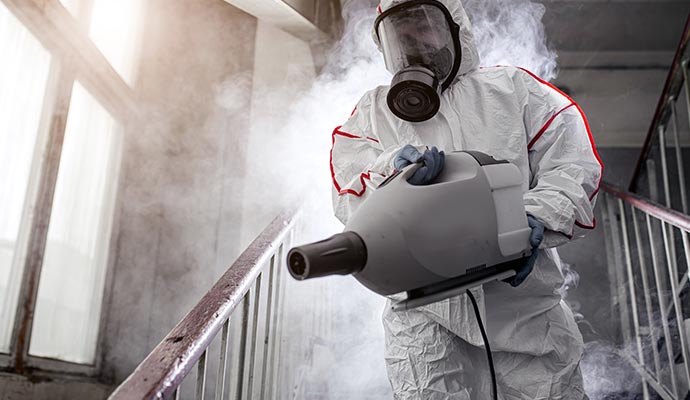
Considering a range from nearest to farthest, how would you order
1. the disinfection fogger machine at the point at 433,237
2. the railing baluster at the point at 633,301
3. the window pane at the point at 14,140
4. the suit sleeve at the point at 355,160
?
the disinfection fogger machine at the point at 433,237
the suit sleeve at the point at 355,160
the window pane at the point at 14,140
the railing baluster at the point at 633,301

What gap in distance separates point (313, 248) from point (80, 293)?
2.35m

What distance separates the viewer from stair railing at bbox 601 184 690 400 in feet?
6.88

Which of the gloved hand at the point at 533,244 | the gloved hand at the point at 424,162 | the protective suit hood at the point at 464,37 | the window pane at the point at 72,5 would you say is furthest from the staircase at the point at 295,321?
the window pane at the point at 72,5

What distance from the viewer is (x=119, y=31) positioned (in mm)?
3242

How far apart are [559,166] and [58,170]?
217cm

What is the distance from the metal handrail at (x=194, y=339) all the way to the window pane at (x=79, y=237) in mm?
1472

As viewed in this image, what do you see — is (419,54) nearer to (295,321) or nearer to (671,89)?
(295,321)

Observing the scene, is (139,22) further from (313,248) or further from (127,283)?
(313,248)

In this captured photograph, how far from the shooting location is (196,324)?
106 cm

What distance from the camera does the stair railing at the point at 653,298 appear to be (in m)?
2.10

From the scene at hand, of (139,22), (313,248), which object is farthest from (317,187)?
(313,248)

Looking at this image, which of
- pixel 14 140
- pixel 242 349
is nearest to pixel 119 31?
pixel 14 140

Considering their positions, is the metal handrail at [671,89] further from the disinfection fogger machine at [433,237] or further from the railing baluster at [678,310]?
the disinfection fogger machine at [433,237]

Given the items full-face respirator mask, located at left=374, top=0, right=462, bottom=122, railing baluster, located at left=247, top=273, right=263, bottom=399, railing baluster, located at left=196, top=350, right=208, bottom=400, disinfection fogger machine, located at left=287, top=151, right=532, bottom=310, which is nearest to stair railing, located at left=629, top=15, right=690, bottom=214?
full-face respirator mask, located at left=374, top=0, right=462, bottom=122
